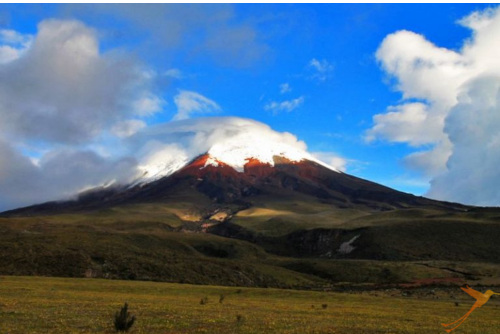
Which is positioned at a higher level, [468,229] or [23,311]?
[468,229]

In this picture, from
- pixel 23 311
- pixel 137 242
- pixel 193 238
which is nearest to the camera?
pixel 23 311

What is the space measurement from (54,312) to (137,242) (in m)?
106

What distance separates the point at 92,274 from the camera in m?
81.1

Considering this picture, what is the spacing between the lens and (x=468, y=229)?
150 metres

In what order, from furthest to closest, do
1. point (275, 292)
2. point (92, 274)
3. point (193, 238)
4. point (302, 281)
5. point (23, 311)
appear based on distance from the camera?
point (193, 238) < point (302, 281) < point (92, 274) < point (275, 292) < point (23, 311)

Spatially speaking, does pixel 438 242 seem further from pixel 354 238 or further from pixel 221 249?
pixel 221 249

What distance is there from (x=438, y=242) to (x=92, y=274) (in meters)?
114

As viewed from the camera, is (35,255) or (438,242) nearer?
(35,255)

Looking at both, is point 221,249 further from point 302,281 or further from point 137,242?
point 302,281

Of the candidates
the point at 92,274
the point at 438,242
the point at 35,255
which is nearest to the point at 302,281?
the point at 92,274

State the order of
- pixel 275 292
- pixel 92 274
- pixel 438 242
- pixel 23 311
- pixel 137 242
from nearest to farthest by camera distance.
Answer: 1. pixel 23 311
2. pixel 275 292
3. pixel 92 274
4. pixel 137 242
5. pixel 438 242

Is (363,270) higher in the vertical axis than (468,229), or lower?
lower

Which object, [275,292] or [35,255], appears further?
[35,255]

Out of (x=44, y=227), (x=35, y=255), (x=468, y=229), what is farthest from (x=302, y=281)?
(x=44, y=227)
